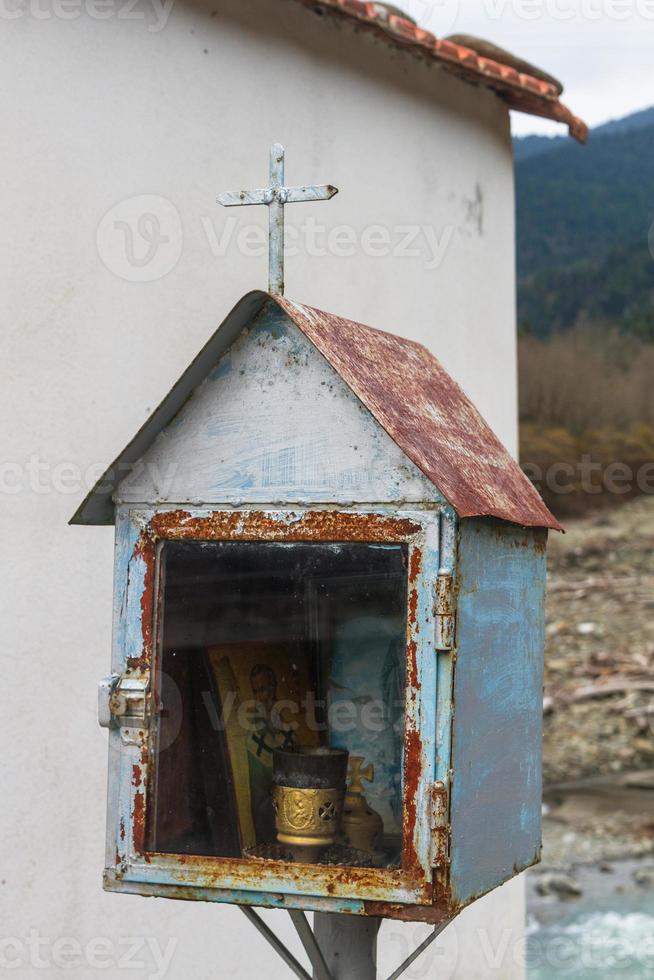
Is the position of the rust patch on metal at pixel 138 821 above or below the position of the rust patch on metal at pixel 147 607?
below

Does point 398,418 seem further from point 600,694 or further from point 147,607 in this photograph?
point 600,694

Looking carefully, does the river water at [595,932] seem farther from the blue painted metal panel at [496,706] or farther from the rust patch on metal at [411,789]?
the rust patch on metal at [411,789]

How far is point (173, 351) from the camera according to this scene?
428cm

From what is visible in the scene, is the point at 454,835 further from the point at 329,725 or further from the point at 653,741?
the point at 653,741

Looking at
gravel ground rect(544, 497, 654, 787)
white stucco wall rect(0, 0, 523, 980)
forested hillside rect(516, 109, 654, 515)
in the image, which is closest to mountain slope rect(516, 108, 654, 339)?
forested hillside rect(516, 109, 654, 515)

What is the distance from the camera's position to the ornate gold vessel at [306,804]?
98.2 inches

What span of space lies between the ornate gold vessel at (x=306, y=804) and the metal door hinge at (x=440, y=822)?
317 millimetres

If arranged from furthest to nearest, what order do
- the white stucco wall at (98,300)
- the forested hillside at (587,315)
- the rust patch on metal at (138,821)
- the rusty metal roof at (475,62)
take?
1. the forested hillside at (587,315)
2. the rusty metal roof at (475,62)
3. the white stucco wall at (98,300)
4. the rust patch on metal at (138,821)

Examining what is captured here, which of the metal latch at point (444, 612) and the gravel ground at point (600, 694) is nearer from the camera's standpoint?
the metal latch at point (444, 612)

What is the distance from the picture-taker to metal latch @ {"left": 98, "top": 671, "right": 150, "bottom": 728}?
7.89ft

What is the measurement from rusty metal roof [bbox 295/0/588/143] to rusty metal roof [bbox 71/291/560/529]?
249cm

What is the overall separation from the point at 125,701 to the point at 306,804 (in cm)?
37

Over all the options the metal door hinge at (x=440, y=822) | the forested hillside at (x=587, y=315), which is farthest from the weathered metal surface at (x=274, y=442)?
the forested hillside at (x=587, y=315)

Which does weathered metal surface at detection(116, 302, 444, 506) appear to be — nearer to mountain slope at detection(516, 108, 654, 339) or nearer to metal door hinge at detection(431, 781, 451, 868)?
metal door hinge at detection(431, 781, 451, 868)
